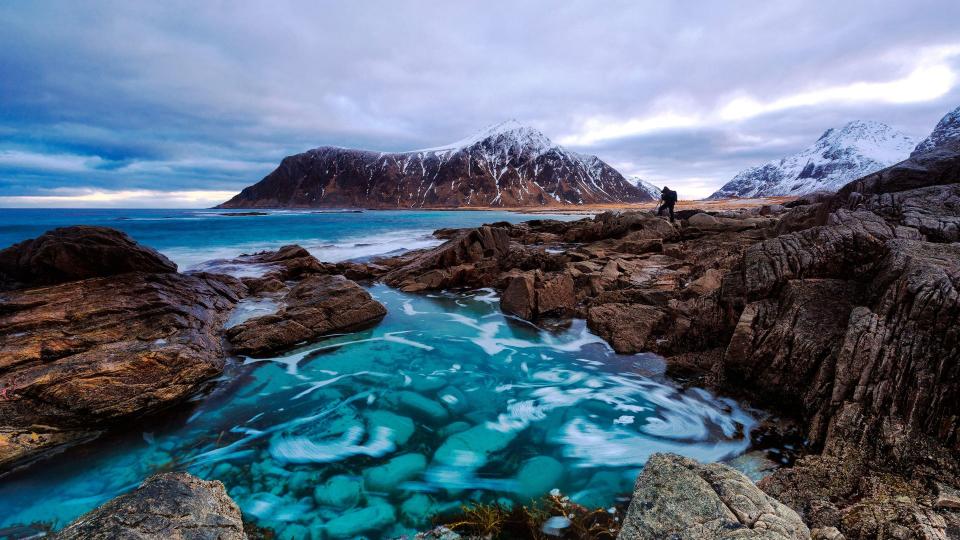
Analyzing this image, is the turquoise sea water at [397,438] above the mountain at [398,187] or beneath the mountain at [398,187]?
beneath

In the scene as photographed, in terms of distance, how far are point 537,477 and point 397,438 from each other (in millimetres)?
2223

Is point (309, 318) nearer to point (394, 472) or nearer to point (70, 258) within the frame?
point (70, 258)

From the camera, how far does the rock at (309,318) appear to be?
9023 mm

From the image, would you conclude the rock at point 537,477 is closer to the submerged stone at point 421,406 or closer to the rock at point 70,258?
the submerged stone at point 421,406

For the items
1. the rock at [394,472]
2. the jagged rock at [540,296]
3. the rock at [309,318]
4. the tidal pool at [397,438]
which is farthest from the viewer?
the jagged rock at [540,296]

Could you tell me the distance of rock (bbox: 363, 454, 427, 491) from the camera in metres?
5.14

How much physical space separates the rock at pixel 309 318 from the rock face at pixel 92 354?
650mm

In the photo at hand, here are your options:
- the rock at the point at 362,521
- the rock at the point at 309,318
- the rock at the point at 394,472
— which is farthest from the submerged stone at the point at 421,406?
the rock at the point at 309,318

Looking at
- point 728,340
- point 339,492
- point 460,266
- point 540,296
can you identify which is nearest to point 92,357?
point 339,492

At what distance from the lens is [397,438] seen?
622 centimetres

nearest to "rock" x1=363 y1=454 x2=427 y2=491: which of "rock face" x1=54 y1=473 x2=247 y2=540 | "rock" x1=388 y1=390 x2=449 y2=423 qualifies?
"rock" x1=388 y1=390 x2=449 y2=423

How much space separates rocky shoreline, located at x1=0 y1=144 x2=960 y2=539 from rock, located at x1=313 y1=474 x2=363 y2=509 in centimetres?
157

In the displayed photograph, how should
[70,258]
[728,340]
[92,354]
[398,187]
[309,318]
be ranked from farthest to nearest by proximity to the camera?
[398,187] < [309,318] < [70,258] < [728,340] < [92,354]

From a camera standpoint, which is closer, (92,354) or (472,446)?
(472,446)
